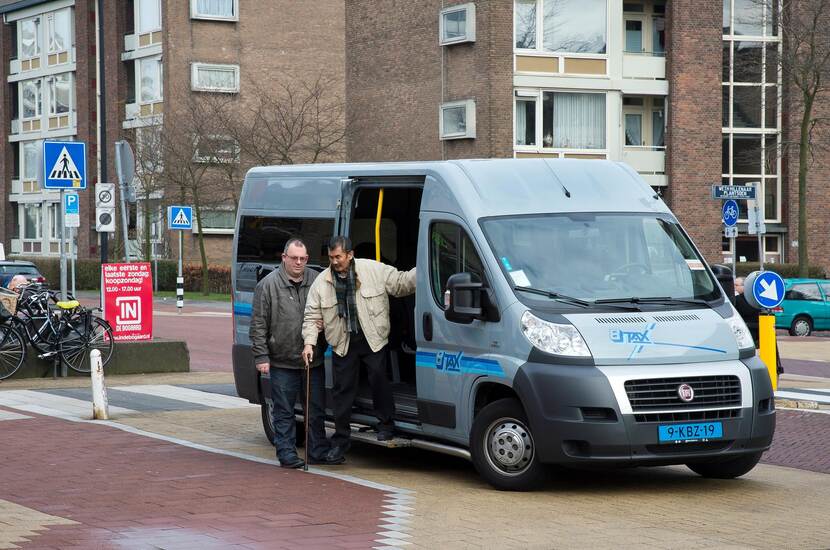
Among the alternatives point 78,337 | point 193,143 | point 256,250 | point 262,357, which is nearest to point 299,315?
point 262,357

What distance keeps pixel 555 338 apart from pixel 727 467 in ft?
6.37

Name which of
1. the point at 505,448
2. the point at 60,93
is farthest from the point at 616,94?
the point at 505,448

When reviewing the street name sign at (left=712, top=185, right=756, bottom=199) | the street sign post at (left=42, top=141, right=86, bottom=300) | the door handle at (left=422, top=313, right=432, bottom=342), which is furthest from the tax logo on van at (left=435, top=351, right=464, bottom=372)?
the street name sign at (left=712, top=185, right=756, bottom=199)

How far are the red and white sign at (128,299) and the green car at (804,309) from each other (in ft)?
58.8

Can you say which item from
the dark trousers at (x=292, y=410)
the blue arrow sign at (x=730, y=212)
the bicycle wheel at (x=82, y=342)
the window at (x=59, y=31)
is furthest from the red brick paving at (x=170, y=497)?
the window at (x=59, y=31)

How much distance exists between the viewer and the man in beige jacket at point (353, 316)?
36.2 ft

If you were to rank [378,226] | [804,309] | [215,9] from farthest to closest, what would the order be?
[215,9] < [804,309] < [378,226]

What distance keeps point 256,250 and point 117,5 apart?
52.5 m

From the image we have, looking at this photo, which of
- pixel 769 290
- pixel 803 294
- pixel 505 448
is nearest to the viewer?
pixel 505 448

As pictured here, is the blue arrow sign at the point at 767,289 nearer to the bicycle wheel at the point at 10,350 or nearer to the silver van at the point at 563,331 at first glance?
the silver van at the point at 563,331

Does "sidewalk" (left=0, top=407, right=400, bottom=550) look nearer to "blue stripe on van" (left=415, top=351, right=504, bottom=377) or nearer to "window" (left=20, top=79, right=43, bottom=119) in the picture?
"blue stripe on van" (left=415, top=351, right=504, bottom=377)

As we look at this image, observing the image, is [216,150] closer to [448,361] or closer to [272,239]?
[272,239]

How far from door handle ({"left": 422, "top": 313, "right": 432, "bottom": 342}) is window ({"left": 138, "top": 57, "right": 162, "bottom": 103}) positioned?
49691 mm

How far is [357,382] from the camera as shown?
11266 millimetres
